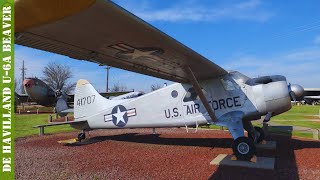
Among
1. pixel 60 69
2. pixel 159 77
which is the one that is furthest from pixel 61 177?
pixel 60 69

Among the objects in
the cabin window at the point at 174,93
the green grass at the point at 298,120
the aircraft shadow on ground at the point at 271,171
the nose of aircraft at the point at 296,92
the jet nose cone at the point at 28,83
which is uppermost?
the jet nose cone at the point at 28,83

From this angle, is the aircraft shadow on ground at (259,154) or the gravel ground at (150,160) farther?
the gravel ground at (150,160)

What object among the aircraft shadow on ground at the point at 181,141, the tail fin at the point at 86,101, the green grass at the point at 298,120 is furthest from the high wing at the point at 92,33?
the green grass at the point at 298,120

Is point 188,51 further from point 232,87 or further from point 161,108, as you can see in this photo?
point 161,108

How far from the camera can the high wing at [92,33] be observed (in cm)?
273

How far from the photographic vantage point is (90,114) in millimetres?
12586

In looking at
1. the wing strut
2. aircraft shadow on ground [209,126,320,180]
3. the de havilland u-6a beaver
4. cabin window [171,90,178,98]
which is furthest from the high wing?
cabin window [171,90,178,98]

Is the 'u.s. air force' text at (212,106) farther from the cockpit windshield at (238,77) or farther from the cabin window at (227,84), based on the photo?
the cockpit windshield at (238,77)

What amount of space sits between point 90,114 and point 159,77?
16.2 ft

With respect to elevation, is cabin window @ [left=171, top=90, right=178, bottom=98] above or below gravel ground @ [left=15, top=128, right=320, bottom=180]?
above

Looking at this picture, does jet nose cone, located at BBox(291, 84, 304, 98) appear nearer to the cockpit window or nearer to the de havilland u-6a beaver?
the de havilland u-6a beaver

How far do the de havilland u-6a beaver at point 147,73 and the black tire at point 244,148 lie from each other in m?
0.03

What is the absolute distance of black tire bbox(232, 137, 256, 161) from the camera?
7.79m

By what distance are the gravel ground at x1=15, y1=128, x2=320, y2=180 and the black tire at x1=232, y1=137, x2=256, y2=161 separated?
0.62 meters
